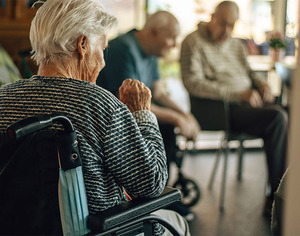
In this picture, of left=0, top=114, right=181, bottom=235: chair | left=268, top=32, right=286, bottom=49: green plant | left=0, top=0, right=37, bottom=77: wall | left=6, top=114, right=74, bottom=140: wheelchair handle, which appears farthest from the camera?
left=268, top=32, right=286, bottom=49: green plant

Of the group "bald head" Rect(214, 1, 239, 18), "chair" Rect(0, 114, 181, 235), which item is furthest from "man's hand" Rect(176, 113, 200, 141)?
"chair" Rect(0, 114, 181, 235)

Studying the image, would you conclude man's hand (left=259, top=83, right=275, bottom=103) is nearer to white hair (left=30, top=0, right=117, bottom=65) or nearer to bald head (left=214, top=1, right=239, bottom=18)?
bald head (left=214, top=1, right=239, bottom=18)

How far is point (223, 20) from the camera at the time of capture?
9.51 feet

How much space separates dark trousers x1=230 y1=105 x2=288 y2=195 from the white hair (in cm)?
178

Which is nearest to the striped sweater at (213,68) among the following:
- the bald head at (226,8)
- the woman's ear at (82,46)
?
the bald head at (226,8)

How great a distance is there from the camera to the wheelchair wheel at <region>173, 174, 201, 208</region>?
266 centimetres

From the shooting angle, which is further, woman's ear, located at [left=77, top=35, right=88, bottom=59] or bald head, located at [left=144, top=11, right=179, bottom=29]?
bald head, located at [left=144, top=11, right=179, bottom=29]

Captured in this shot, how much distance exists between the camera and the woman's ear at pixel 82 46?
1.11 m

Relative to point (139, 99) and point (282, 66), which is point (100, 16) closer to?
point (139, 99)

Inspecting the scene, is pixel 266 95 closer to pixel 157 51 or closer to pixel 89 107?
pixel 157 51

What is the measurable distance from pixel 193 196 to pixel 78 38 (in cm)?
184

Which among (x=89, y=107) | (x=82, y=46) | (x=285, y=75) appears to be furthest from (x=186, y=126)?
(x=89, y=107)

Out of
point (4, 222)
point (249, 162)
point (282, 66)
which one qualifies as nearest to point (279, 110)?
point (282, 66)

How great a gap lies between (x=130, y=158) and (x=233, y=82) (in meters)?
2.13
